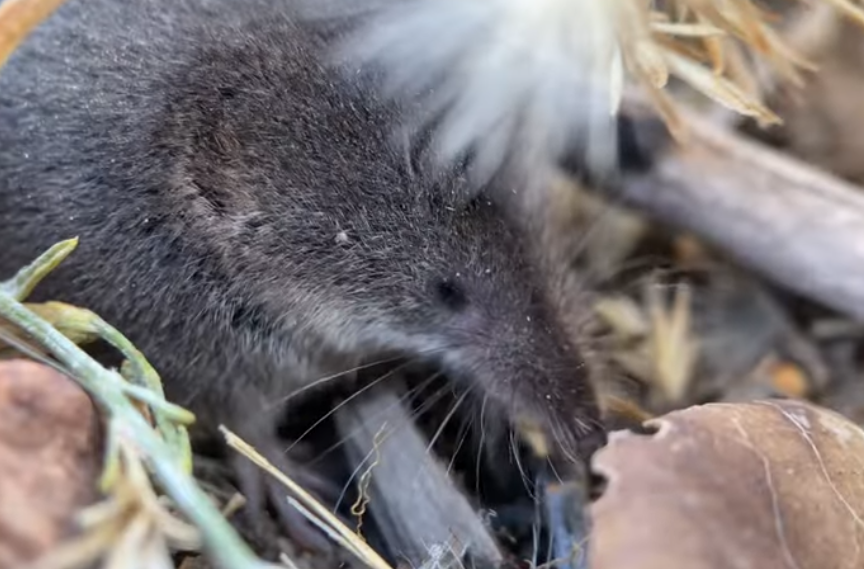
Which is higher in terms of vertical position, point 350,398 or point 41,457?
point 41,457

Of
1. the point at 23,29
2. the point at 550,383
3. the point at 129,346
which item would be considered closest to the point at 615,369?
the point at 550,383

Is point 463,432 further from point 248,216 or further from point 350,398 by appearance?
point 248,216

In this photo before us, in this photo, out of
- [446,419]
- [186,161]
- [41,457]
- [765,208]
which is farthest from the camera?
[765,208]

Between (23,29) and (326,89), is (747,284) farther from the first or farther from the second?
(23,29)

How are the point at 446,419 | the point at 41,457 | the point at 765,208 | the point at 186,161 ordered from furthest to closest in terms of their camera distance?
the point at 765,208 < the point at 446,419 < the point at 186,161 < the point at 41,457

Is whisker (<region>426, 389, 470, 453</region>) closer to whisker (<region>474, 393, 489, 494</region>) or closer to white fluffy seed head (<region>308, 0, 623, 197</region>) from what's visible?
whisker (<region>474, 393, 489, 494</region>)

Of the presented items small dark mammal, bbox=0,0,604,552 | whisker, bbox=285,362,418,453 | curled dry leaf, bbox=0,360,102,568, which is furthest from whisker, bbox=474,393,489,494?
curled dry leaf, bbox=0,360,102,568

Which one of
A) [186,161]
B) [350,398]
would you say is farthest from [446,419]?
[186,161]

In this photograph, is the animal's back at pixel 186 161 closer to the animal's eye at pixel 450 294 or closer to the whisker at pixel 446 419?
the animal's eye at pixel 450 294
